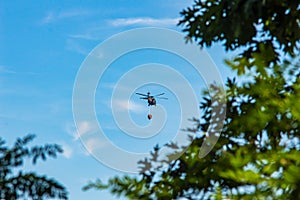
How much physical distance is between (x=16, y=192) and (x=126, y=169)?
2277mm

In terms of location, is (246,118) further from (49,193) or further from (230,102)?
(49,193)

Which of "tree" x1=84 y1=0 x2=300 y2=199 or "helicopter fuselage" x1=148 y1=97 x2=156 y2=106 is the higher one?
"helicopter fuselage" x1=148 y1=97 x2=156 y2=106

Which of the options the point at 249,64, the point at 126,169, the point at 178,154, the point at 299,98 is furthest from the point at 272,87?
the point at 126,169

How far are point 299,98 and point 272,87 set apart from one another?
78cm

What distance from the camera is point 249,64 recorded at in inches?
210

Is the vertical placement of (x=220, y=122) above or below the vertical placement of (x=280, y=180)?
above

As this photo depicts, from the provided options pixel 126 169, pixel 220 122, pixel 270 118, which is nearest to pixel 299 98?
pixel 270 118

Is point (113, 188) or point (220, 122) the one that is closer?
point (113, 188)

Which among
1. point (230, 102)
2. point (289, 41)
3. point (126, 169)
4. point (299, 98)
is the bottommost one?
point (299, 98)

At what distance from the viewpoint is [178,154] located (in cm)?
516

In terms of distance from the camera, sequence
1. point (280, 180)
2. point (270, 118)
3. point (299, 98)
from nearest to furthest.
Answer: point (280, 180)
point (299, 98)
point (270, 118)

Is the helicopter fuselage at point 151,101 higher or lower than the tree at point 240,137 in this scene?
higher

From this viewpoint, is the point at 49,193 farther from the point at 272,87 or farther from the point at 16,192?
the point at 272,87

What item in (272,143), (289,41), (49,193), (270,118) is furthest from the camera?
(289,41)
